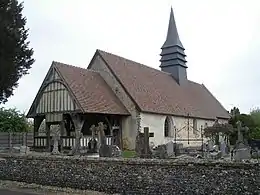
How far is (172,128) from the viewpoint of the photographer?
100 ft

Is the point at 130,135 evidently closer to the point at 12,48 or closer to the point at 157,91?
the point at 157,91

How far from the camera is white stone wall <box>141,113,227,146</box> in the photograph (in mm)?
27750

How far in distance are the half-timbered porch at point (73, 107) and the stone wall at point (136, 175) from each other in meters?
10.1

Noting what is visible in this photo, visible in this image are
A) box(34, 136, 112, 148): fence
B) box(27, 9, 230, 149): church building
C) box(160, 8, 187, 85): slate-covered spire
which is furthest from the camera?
box(160, 8, 187, 85): slate-covered spire

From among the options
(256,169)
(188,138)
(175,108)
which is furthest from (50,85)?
(256,169)

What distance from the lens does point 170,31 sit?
1684 inches

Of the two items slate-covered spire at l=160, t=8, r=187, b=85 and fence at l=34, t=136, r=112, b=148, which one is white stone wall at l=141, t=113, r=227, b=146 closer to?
fence at l=34, t=136, r=112, b=148

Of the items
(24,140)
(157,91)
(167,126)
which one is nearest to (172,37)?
(157,91)

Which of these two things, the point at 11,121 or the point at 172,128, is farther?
the point at 11,121

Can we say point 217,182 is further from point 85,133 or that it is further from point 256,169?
point 85,133

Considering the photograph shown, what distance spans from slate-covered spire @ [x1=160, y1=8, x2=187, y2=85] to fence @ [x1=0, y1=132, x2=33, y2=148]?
1887 cm

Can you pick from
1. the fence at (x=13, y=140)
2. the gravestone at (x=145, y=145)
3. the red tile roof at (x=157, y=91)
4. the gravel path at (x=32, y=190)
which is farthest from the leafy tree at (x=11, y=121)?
the gravestone at (x=145, y=145)

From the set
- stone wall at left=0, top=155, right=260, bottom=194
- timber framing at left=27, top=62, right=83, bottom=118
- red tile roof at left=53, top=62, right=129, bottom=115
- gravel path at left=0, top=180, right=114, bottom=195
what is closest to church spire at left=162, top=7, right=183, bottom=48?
red tile roof at left=53, top=62, right=129, bottom=115

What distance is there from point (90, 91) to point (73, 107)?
7.53ft
